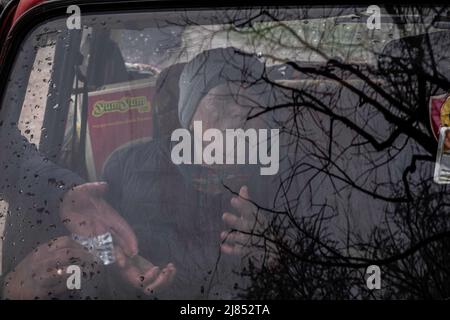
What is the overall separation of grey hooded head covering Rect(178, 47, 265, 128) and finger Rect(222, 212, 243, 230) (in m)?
0.29

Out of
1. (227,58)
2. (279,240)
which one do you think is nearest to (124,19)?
(227,58)

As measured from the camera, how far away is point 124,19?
235 centimetres

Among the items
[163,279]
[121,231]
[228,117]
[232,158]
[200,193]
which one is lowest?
[163,279]

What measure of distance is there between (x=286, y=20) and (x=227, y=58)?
0.64 feet

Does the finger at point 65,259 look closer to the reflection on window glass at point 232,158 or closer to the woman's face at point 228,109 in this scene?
the reflection on window glass at point 232,158

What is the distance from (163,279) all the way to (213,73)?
0.59 metres

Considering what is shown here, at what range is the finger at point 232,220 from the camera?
2.20 metres

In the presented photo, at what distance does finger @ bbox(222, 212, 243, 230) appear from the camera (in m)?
2.20

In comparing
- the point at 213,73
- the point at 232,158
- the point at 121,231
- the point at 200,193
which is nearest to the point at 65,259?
the point at 121,231

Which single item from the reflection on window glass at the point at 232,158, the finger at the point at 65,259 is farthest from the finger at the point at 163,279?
the finger at the point at 65,259

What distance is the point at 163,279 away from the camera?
7.14 ft

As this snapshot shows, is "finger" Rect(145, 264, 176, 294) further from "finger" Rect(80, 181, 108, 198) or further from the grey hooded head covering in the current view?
the grey hooded head covering

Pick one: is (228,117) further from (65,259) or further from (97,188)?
(65,259)

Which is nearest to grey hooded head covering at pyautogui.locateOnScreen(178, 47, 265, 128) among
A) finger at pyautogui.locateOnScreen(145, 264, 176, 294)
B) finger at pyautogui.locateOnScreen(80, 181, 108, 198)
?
finger at pyautogui.locateOnScreen(80, 181, 108, 198)
